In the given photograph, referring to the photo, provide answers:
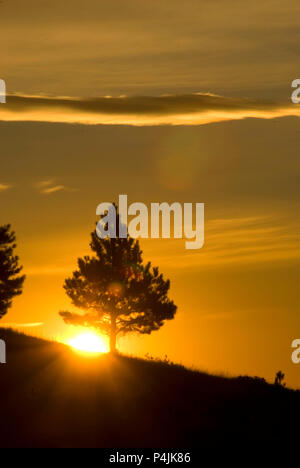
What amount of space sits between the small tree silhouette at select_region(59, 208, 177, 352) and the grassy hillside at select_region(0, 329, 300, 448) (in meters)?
10.6

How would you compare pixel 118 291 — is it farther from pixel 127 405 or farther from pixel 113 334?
pixel 127 405

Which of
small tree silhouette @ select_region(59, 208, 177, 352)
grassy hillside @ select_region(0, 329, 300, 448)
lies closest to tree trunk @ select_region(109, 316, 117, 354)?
small tree silhouette @ select_region(59, 208, 177, 352)

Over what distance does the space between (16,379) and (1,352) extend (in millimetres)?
5398

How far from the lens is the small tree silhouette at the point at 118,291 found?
52969 mm

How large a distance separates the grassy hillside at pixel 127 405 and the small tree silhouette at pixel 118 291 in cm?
1059

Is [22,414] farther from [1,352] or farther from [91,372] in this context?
[1,352]

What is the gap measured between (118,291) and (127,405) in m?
19.7

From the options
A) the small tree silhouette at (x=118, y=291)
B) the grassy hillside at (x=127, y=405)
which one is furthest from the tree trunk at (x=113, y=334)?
the grassy hillside at (x=127, y=405)

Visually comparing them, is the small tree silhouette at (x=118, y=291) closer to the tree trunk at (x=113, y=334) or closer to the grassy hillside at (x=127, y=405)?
the tree trunk at (x=113, y=334)

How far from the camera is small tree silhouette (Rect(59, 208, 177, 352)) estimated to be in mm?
52969

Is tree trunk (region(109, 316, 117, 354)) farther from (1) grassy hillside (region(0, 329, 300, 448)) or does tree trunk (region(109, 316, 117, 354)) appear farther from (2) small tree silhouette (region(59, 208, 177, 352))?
(1) grassy hillside (region(0, 329, 300, 448))

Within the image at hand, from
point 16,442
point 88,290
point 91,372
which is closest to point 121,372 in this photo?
point 91,372
